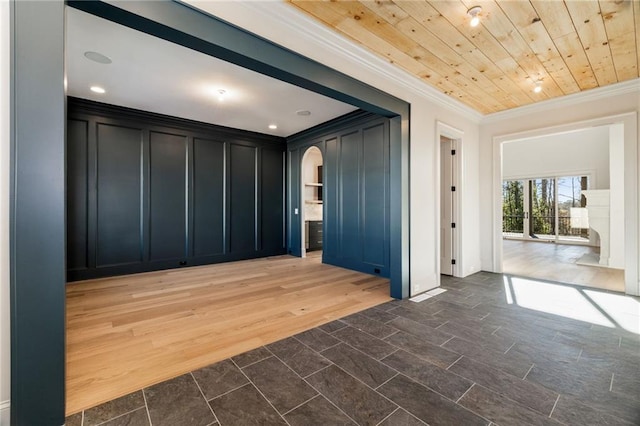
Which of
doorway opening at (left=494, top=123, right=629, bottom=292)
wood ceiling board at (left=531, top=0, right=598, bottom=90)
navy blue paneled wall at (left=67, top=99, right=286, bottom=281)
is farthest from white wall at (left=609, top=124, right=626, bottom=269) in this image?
navy blue paneled wall at (left=67, top=99, right=286, bottom=281)

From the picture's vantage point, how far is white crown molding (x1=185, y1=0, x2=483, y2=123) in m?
2.00

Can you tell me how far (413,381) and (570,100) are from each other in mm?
4893

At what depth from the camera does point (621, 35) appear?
257cm

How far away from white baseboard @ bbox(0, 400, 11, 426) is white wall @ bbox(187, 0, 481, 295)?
2.57 metres

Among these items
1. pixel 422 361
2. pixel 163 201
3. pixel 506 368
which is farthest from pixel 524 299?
pixel 163 201

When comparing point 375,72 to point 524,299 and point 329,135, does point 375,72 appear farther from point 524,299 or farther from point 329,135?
point 524,299

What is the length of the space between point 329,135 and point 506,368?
15.1 feet

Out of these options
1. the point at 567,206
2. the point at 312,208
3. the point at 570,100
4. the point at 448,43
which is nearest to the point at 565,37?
the point at 448,43

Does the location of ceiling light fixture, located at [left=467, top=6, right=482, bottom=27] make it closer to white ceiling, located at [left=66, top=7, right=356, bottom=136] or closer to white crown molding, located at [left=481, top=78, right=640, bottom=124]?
white ceiling, located at [left=66, top=7, right=356, bottom=136]

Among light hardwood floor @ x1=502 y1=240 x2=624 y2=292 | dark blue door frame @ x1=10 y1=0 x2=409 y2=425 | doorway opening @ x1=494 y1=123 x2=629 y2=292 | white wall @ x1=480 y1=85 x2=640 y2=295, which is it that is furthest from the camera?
doorway opening @ x1=494 y1=123 x2=629 y2=292

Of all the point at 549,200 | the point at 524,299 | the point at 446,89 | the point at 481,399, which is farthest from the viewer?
the point at 549,200

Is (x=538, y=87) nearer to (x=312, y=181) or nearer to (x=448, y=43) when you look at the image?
(x=448, y=43)

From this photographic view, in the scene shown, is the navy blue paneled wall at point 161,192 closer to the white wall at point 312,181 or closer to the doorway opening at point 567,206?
the white wall at point 312,181

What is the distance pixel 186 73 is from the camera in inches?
129
